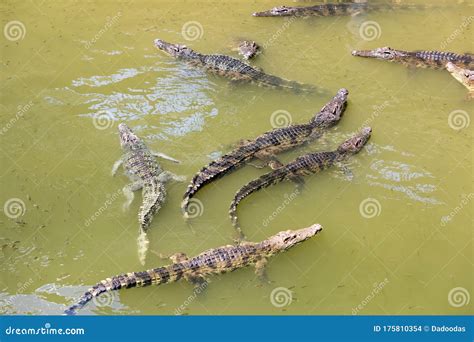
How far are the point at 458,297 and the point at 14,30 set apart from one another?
10565mm

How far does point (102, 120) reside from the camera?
31.7ft

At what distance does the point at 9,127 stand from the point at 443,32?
32.3ft

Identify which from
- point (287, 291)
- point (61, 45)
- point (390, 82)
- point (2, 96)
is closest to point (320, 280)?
point (287, 291)

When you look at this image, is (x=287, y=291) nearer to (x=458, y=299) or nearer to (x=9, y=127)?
(x=458, y=299)

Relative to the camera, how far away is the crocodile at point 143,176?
7.62m

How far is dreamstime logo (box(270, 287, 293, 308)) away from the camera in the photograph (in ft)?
22.3

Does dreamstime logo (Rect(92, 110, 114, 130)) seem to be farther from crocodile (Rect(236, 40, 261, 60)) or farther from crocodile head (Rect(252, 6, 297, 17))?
crocodile head (Rect(252, 6, 297, 17))
